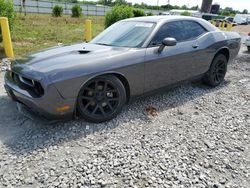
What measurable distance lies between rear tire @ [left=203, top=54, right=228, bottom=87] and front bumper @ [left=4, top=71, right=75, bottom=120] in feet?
10.3

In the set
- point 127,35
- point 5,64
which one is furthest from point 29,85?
point 5,64

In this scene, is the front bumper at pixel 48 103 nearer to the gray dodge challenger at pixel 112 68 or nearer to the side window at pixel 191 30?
the gray dodge challenger at pixel 112 68

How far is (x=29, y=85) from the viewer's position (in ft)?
10.2

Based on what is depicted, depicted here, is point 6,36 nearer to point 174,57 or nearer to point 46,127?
point 46,127

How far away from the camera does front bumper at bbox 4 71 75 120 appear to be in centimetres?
289

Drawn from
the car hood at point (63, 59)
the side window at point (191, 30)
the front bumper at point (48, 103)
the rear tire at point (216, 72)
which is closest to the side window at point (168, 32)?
the side window at point (191, 30)

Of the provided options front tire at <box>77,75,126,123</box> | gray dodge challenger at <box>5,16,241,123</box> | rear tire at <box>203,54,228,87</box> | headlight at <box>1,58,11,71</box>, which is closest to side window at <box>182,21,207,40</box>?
gray dodge challenger at <box>5,16,241,123</box>

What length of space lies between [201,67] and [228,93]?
82 centimetres

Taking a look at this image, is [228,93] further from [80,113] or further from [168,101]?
[80,113]

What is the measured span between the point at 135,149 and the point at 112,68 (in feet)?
3.81

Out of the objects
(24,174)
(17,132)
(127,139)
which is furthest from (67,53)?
(24,174)

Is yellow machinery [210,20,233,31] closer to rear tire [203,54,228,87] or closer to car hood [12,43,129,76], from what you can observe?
rear tire [203,54,228,87]

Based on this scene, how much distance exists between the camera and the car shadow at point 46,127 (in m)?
2.94

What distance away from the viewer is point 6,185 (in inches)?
90.5
